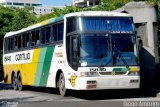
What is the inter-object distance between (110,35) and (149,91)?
129 inches

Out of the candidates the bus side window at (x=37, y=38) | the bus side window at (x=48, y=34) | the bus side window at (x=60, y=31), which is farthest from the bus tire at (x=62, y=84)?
the bus side window at (x=37, y=38)

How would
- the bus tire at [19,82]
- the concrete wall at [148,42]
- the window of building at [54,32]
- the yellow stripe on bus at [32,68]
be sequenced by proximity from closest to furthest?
the window of building at [54,32] → the concrete wall at [148,42] → the yellow stripe on bus at [32,68] → the bus tire at [19,82]

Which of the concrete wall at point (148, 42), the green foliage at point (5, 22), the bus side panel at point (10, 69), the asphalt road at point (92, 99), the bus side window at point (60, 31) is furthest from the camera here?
the green foliage at point (5, 22)

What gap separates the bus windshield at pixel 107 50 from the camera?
674 inches

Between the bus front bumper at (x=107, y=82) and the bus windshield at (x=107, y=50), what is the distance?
20.1 inches

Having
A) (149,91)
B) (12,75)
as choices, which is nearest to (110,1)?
(12,75)

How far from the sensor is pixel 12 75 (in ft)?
89.1

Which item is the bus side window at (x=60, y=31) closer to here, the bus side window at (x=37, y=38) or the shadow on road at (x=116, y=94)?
the shadow on road at (x=116, y=94)

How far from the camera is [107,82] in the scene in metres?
17.1

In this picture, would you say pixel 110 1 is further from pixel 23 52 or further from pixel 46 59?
pixel 46 59

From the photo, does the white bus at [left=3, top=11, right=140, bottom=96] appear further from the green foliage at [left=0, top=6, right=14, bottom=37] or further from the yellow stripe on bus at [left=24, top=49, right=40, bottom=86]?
the green foliage at [left=0, top=6, right=14, bottom=37]

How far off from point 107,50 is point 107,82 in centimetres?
116

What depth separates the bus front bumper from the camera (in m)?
17.0

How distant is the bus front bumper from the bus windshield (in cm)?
51
